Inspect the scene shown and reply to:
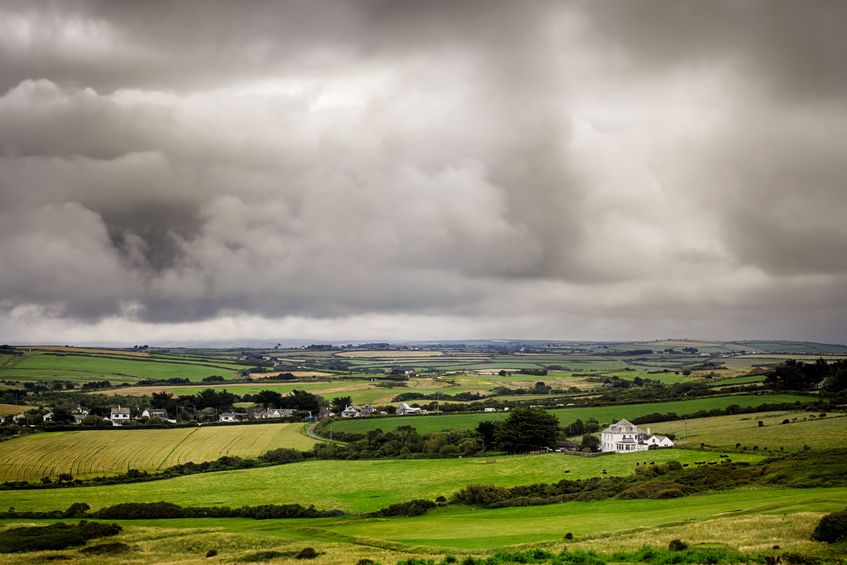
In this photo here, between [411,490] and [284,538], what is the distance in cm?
2530

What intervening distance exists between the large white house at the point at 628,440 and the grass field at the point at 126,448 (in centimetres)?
4517

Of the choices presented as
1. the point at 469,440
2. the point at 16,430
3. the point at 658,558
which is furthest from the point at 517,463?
the point at 16,430

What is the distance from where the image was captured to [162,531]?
4762 cm

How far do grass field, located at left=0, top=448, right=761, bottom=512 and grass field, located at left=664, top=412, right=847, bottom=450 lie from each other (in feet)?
23.3

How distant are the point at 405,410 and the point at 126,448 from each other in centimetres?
5875

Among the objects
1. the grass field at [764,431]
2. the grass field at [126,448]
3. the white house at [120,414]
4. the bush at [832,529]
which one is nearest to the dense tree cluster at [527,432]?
the grass field at [764,431]

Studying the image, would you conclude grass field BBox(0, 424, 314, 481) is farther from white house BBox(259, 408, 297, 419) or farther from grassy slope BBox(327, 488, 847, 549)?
grassy slope BBox(327, 488, 847, 549)

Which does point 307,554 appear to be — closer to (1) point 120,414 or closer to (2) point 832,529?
(2) point 832,529

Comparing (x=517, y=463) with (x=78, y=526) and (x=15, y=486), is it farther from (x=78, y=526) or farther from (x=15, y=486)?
(x=15, y=486)

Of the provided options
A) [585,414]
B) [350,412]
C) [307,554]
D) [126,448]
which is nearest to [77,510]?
[307,554]

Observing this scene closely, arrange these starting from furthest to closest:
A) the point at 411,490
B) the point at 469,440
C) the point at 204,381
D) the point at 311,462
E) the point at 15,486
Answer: the point at 204,381 < the point at 469,440 < the point at 311,462 < the point at 15,486 < the point at 411,490

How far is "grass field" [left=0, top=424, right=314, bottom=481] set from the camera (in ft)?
274

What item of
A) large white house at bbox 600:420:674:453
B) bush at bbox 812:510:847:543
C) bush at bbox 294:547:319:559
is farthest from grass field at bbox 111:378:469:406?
bush at bbox 812:510:847:543

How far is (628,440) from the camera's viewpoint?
9088cm
